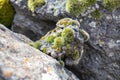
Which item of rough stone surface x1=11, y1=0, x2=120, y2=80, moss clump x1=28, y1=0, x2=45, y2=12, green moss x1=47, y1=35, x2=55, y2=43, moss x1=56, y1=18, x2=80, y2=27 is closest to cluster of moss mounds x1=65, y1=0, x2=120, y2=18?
rough stone surface x1=11, y1=0, x2=120, y2=80

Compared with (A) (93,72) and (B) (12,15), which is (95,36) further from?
(B) (12,15)

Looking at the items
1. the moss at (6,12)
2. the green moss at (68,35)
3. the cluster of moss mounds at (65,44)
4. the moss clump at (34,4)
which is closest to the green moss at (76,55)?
the cluster of moss mounds at (65,44)

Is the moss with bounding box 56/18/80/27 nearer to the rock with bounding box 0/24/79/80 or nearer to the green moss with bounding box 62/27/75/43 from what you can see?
the green moss with bounding box 62/27/75/43

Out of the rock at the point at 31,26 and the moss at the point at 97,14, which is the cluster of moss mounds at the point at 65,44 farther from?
the rock at the point at 31,26

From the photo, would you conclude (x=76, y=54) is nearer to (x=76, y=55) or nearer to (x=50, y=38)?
(x=76, y=55)

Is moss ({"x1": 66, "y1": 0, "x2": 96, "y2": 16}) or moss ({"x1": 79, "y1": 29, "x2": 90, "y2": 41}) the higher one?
moss ({"x1": 66, "y1": 0, "x2": 96, "y2": 16})

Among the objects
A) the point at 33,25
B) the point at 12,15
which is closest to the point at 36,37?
the point at 33,25

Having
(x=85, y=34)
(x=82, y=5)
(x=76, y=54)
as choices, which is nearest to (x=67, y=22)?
(x=85, y=34)
